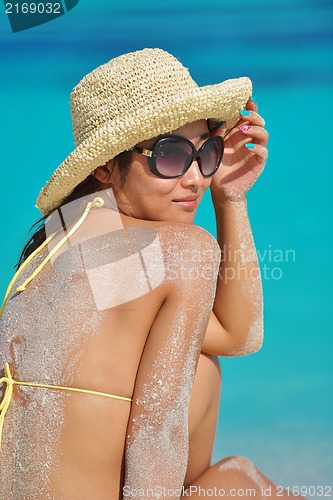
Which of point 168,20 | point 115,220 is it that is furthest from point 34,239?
point 168,20

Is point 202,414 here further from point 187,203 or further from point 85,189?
point 85,189

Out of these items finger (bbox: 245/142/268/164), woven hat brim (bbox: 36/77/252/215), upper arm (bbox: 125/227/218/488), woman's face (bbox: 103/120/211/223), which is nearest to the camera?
upper arm (bbox: 125/227/218/488)

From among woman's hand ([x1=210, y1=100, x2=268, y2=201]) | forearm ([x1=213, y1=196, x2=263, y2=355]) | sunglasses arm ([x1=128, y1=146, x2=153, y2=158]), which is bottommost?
forearm ([x1=213, y1=196, x2=263, y2=355])

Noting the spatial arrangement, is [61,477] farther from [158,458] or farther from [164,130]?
[164,130]

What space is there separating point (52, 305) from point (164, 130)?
578 millimetres

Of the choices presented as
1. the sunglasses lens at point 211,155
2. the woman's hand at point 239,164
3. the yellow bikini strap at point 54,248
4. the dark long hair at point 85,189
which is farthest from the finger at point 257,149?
the yellow bikini strap at point 54,248

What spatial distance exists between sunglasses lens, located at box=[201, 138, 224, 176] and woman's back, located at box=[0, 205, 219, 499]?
363mm

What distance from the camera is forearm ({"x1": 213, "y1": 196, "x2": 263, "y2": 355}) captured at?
2.67 meters

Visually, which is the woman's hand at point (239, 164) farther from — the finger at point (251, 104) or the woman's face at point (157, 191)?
the woman's face at point (157, 191)

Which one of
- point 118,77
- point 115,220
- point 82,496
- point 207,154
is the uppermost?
point 118,77

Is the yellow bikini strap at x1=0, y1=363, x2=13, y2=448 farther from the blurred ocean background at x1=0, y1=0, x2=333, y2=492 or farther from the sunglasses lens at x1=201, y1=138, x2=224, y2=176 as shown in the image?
the blurred ocean background at x1=0, y1=0, x2=333, y2=492

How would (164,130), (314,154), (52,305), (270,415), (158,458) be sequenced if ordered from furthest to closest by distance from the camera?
(314,154), (270,415), (164,130), (52,305), (158,458)

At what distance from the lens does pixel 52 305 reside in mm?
2049

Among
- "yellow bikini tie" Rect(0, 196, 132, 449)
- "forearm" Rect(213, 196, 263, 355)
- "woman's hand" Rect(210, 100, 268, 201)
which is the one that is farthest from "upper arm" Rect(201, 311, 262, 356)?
"yellow bikini tie" Rect(0, 196, 132, 449)
